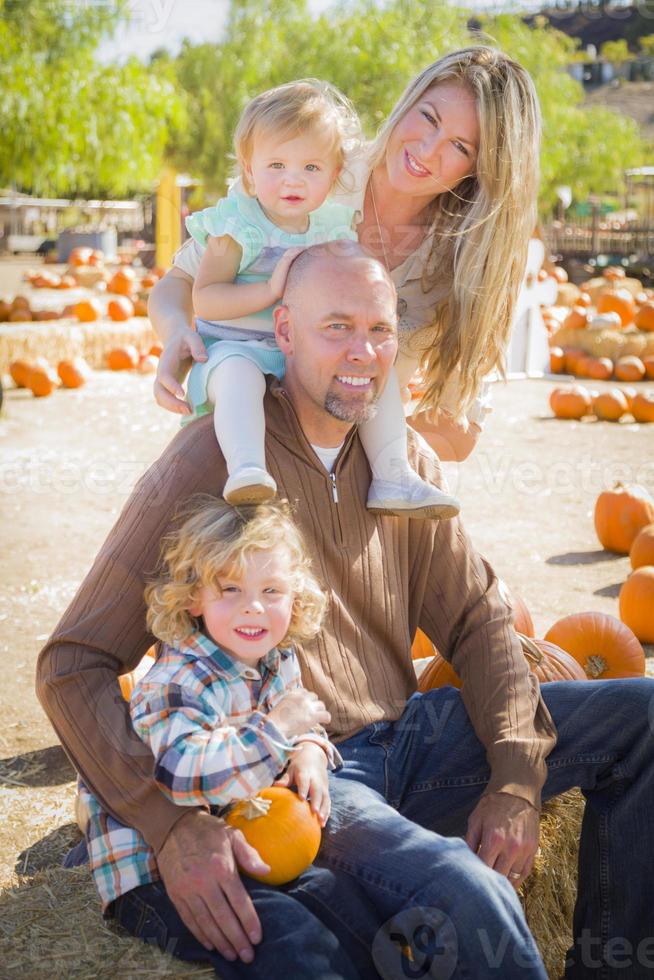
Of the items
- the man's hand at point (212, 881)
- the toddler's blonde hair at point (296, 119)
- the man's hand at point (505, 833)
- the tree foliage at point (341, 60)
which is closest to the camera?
the man's hand at point (212, 881)

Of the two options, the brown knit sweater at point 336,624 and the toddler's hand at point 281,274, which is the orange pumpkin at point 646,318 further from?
the toddler's hand at point 281,274

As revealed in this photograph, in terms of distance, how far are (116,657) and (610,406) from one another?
8.05 m

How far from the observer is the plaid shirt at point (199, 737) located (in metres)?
2.09

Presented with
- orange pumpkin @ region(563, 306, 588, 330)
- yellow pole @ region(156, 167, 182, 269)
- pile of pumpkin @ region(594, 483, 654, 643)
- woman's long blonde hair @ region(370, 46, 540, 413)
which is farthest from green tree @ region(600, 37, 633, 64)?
woman's long blonde hair @ region(370, 46, 540, 413)

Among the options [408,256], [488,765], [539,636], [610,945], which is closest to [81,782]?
[488,765]

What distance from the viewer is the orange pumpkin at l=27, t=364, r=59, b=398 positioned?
10695 millimetres

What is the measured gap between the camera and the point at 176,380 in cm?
291

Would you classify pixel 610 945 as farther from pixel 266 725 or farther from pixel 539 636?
pixel 539 636

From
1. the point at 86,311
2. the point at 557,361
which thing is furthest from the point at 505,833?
the point at 86,311

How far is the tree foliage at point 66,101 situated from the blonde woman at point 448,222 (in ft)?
34.2

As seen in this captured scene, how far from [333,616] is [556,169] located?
83.4 feet

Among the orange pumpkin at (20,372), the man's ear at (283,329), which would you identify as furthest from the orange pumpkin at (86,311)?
the man's ear at (283,329)

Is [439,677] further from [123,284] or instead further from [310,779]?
[123,284]

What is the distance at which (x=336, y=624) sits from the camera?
2.60m
